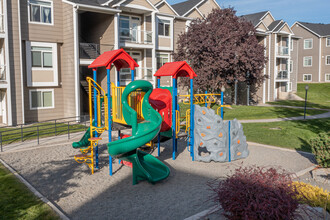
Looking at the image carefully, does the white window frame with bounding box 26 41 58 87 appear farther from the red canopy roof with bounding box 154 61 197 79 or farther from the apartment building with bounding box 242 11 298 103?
the apartment building with bounding box 242 11 298 103

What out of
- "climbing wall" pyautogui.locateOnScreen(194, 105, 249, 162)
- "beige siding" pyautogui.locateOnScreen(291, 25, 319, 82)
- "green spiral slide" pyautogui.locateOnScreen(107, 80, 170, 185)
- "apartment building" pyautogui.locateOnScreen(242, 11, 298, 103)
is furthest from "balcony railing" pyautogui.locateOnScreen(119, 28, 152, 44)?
"beige siding" pyautogui.locateOnScreen(291, 25, 319, 82)

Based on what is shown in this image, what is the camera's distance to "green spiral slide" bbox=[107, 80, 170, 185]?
945 cm

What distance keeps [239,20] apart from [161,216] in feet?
85.6

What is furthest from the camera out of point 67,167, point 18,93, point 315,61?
point 315,61

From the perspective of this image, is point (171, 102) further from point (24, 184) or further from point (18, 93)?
point (18, 93)

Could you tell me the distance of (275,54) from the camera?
4059cm

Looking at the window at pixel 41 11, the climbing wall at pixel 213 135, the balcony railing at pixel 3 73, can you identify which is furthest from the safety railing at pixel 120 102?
the window at pixel 41 11

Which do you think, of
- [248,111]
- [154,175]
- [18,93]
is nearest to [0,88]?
[18,93]

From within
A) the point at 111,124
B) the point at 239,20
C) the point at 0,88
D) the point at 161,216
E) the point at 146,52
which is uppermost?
the point at 239,20

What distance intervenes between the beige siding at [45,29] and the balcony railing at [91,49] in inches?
73.2

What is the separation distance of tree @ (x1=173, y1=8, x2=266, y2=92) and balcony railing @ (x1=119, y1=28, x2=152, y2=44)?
346 centimetres

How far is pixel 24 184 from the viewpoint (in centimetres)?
980

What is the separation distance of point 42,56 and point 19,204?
17.3 meters

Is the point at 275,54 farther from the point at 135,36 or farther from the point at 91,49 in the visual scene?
the point at 91,49
